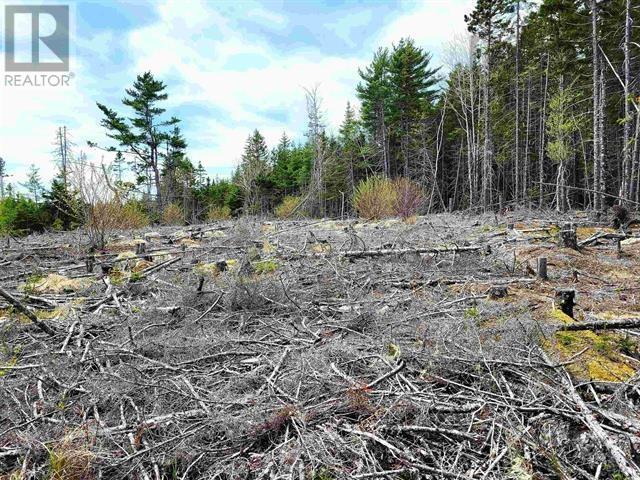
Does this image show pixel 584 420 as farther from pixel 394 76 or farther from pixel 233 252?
pixel 394 76

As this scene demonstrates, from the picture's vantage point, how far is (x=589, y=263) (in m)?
5.48

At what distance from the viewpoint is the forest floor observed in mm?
1673

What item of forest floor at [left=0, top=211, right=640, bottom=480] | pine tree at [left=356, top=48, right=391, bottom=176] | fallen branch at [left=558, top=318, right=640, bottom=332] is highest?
pine tree at [left=356, top=48, right=391, bottom=176]

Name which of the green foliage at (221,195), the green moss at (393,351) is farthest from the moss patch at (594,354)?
the green foliage at (221,195)

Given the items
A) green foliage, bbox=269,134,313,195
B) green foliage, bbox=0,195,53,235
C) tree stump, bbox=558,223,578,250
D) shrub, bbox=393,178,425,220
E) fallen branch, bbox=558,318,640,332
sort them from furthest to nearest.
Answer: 1. green foliage, bbox=269,134,313,195
2. green foliage, bbox=0,195,53,235
3. shrub, bbox=393,178,425,220
4. tree stump, bbox=558,223,578,250
5. fallen branch, bbox=558,318,640,332

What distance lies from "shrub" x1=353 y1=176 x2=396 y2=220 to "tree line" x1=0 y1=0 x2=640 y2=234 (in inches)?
39.7

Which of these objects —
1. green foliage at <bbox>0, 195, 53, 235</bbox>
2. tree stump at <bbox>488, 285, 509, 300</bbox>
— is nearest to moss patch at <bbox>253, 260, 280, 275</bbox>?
tree stump at <bbox>488, 285, 509, 300</bbox>

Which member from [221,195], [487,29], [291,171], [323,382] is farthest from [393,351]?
[221,195]

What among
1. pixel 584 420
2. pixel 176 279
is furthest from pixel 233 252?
pixel 584 420

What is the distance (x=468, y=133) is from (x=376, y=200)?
943cm

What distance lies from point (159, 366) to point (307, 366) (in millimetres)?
1060

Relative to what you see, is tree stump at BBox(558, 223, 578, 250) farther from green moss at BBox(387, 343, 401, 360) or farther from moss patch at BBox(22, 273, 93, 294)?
moss patch at BBox(22, 273, 93, 294)

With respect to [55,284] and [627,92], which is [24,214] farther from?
[627,92]

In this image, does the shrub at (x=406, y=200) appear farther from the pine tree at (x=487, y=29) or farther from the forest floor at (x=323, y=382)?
the forest floor at (x=323, y=382)
